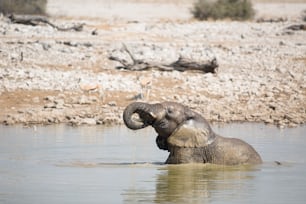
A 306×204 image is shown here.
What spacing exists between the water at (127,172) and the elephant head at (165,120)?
328mm

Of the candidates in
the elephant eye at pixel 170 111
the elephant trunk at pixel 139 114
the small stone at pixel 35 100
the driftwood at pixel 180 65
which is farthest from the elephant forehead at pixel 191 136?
the driftwood at pixel 180 65

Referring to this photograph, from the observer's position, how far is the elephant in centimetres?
1132

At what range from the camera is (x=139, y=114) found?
11211 mm

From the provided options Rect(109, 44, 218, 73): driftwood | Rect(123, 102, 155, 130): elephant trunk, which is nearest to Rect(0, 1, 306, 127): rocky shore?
Rect(109, 44, 218, 73): driftwood

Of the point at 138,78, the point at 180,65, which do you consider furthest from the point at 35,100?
the point at 180,65

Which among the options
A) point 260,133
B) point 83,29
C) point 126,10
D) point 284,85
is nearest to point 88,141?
point 260,133

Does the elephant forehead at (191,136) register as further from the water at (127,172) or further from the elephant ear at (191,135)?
the water at (127,172)

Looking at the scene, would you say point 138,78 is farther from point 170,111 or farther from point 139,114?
point 139,114

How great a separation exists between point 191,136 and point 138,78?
822 cm

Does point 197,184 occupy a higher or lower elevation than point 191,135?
lower

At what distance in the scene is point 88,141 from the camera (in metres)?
14.2

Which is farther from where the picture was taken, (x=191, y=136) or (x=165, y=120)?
(x=191, y=136)

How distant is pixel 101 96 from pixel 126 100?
426mm

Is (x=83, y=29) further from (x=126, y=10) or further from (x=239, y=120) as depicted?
(x=126, y=10)
